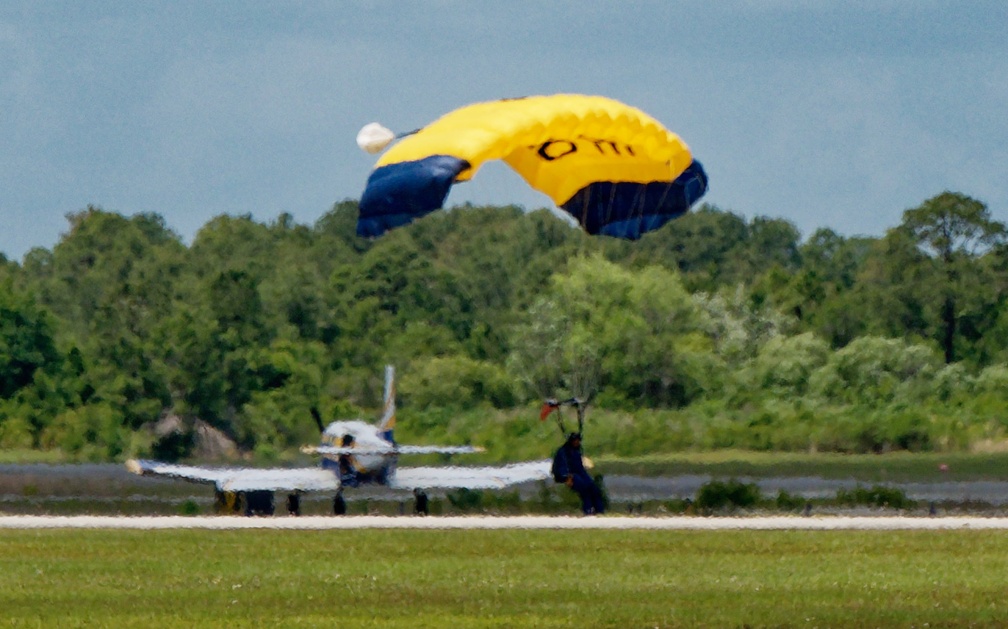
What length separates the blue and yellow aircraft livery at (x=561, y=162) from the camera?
20.1 meters

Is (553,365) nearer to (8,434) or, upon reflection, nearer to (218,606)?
(8,434)

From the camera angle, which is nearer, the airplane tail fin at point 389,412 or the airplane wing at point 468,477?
the airplane wing at point 468,477

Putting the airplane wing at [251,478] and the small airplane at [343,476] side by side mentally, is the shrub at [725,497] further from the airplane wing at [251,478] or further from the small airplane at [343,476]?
the airplane wing at [251,478]

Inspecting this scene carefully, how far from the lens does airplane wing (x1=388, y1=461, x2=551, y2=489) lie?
30.6 meters

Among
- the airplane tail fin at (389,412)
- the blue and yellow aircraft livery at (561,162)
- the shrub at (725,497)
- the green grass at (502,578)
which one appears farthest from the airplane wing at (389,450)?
the blue and yellow aircraft livery at (561,162)

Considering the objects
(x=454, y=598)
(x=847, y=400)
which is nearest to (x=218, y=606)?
(x=454, y=598)

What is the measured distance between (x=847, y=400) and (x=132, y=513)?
108ft

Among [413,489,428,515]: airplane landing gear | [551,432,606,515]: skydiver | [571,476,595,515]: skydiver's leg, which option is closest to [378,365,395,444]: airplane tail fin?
[413,489,428,515]: airplane landing gear

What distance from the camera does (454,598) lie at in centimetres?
1745

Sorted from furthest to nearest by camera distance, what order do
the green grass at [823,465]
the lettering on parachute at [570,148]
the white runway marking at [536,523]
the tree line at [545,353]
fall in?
1. the tree line at [545,353]
2. the green grass at [823,465]
3. the white runway marking at [536,523]
4. the lettering on parachute at [570,148]

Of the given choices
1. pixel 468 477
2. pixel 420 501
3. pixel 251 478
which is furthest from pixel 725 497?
pixel 251 478

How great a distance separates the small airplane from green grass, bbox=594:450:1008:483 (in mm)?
12044

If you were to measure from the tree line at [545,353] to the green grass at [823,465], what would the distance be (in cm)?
135

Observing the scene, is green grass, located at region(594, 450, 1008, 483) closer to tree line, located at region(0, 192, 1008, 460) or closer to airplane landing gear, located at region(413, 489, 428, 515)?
tree line, located at region(0, 192, 1008, 460)
